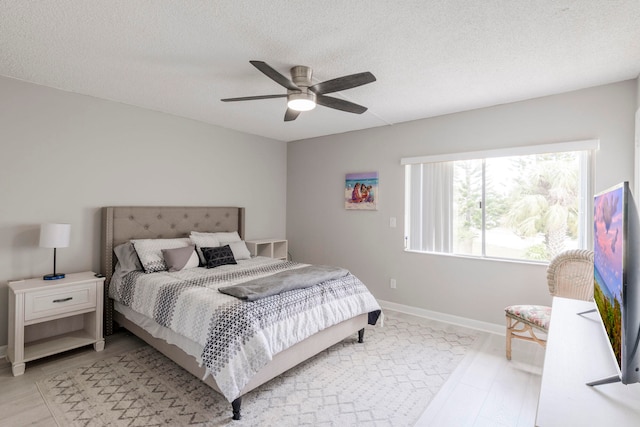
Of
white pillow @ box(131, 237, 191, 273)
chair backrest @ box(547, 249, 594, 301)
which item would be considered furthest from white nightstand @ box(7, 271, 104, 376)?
chair backrest @ box(547, 249, 594, 301)

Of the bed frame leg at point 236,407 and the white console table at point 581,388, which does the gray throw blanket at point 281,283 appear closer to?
the bed frame leg at point 236,407

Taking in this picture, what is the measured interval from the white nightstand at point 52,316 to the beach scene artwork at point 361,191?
2.99m

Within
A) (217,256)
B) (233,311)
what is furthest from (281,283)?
(217,256)

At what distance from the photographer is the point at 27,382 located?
7.66ft

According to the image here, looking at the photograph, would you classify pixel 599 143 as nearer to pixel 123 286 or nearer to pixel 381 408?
pixel 381 408

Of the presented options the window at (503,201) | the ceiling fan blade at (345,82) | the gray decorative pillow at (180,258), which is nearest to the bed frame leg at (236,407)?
the gray decorative pillow at (180,258)

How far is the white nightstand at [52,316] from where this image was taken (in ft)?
7.97

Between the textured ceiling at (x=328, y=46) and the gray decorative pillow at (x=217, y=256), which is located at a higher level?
the textured ceiling at (x=328, y=46)

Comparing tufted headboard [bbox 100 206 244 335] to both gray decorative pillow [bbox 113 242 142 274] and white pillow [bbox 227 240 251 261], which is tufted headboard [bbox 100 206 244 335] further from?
white pillow [bbox 227 240 251 261]

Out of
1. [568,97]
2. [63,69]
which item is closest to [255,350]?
[63,69]

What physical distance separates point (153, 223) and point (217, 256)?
852mm

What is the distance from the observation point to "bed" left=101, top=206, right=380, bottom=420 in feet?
6.91

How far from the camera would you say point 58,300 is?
260 centimetres

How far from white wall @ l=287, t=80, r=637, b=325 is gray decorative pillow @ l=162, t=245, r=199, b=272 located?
2006 millimetres
